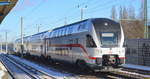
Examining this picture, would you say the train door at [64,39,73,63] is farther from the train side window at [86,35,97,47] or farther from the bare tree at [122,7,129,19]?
the bare tree at [122,7,129,19]

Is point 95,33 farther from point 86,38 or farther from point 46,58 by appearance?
point 46,58

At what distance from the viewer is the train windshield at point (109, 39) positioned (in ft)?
51.0

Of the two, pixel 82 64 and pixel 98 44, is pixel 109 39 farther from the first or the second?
pixel 82 64

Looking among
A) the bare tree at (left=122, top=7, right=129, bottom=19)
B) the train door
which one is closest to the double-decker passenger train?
the train door

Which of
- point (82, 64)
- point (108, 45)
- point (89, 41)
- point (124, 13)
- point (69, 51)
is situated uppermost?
point (124, 13)

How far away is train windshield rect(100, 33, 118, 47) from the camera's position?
15.5 metres

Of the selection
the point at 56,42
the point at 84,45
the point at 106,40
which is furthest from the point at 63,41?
the point at 106,40

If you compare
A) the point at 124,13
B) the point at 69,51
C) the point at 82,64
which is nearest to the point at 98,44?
the point at 82,64

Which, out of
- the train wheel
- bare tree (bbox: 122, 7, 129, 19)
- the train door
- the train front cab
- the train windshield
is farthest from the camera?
bare tree (bbox: 122, 7, 129, 19)

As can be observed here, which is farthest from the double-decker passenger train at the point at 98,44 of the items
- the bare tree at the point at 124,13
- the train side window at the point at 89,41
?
the bare tree at the point at 124,13

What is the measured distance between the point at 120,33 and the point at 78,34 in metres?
3.05

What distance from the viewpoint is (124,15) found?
245 ft

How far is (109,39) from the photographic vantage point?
51.5 ft

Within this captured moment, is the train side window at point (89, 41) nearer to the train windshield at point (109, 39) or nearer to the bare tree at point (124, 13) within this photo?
the train windshield at point (109, 39)
